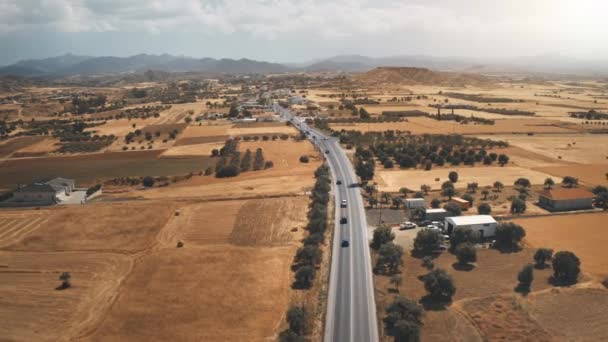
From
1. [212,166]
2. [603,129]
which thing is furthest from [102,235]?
[603,129]

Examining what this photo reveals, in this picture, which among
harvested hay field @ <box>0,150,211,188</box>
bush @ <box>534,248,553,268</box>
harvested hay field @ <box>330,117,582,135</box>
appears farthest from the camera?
harvested hay field @ <box>330,117,582,135</box>

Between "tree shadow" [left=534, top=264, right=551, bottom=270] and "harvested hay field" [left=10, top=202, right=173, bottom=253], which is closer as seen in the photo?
"tree shadow" [left=534, top=264, right=551, bottom=270]

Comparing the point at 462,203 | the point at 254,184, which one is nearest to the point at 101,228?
the point at 254,184

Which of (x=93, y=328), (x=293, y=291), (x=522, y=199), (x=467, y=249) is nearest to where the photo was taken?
(x=93, y=328)

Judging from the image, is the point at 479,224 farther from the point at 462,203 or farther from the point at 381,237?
the point at 381,237

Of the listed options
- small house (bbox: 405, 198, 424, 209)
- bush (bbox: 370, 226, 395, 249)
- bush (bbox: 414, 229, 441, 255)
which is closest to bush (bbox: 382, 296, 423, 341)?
bush (bbox: 370, 226, 395, 249)

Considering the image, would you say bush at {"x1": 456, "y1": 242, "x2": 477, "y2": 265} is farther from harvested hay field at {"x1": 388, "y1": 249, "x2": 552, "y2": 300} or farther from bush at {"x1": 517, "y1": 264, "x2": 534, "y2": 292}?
bush at {"x1": 517, "y1": 264, "x2": 534, "y2": 292}

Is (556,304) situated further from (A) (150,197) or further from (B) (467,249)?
(A) (150,197)
